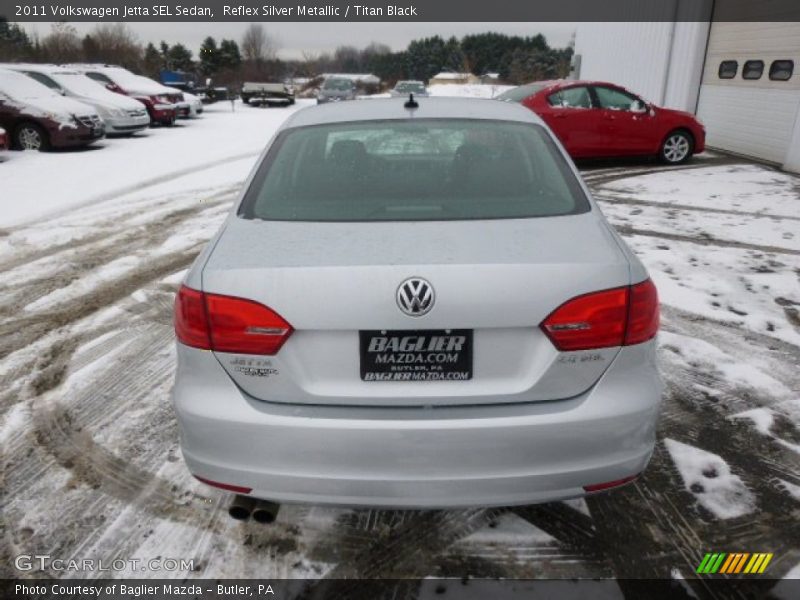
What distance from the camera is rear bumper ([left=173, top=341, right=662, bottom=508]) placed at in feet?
6.23

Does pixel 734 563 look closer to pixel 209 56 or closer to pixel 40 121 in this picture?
pixel 40 121

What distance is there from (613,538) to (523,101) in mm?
10114

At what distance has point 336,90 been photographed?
3306 centimetres

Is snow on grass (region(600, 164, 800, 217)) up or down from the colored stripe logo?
up

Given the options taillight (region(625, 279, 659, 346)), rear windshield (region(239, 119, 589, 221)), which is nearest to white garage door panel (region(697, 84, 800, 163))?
rear windshield (region(239, 119, 589, 221))

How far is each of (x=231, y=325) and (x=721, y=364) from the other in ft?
10.5

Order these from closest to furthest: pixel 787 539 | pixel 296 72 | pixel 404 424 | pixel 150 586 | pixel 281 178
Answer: pixel 404 424 < pixel 150 586 < pixel 787 539 < pixel 281 178 < pixel 296 72

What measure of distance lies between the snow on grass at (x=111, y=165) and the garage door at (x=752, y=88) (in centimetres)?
1021

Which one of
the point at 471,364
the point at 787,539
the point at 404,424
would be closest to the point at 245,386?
the point at 404,424

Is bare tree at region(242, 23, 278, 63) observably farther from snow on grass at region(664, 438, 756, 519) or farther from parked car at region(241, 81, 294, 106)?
snow on grass at region(664, 438, 756, 519)

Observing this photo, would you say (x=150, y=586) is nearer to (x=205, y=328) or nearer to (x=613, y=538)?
(x=205, y=328)

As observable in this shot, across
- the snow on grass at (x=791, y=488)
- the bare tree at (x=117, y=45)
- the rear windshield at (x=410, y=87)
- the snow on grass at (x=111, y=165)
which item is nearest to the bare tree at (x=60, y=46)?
the bare tree at (x=117, y=45)

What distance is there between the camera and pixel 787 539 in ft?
7.98

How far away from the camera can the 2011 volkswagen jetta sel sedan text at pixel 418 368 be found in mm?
1870
